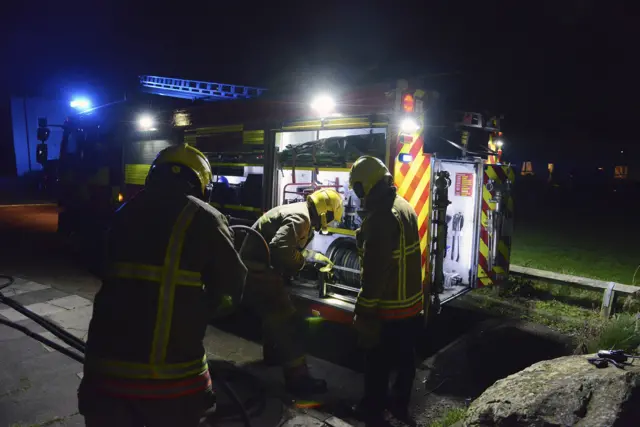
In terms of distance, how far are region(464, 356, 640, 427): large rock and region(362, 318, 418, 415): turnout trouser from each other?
73 cm

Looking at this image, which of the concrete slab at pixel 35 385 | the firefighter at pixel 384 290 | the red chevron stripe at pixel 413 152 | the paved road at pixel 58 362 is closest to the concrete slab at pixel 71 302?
the paved road at pixel 58 362

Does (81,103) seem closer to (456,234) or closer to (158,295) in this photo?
(456,234)

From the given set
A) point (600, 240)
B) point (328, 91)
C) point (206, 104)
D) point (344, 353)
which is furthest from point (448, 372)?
point (600, 240)

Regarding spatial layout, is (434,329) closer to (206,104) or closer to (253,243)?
(253,243)

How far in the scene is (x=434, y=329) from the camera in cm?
530

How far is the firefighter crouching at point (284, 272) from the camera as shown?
384 centimetres

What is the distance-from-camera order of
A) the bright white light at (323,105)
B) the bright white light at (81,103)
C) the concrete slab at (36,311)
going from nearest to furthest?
1. the bright white light at (323,105)
2. the concrete slab at (36,311)
3. the bright white light at (81,103)

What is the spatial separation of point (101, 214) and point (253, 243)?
6.07m

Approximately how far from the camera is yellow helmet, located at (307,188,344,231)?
13.7 feet

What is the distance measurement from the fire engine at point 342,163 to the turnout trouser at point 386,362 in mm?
1006

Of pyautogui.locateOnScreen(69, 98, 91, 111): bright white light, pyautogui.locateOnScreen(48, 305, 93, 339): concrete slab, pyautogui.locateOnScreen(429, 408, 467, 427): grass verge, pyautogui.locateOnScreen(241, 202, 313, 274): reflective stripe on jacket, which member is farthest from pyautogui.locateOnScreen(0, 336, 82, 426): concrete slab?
pyautogui.locateOnScreen(69, 98, 91, 111): bright white light

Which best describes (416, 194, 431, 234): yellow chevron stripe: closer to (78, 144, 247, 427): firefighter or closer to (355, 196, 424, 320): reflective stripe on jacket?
(355, 196, 424, 320): reflective stripe on jacket

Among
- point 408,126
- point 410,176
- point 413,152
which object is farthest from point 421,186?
point 408,126

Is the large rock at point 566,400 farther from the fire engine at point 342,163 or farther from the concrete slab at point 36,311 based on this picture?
the concrete slab at point 36,311
